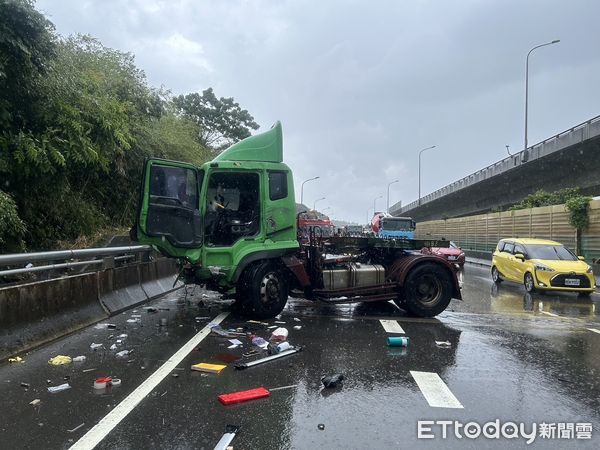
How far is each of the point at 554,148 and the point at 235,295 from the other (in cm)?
2590

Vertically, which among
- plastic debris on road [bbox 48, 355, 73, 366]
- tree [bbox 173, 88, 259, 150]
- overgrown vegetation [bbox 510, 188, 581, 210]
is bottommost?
plastic debris on road [bbox 48, 355, 73, 366]

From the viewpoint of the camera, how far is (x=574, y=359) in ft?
21.2

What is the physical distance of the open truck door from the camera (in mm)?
7918

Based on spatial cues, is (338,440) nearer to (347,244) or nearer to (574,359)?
(574,359)

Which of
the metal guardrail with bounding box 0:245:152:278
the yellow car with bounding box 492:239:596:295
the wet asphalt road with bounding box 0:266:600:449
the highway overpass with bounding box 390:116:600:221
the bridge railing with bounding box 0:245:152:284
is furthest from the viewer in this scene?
the highway overpass with bounding box 390:116:600:221

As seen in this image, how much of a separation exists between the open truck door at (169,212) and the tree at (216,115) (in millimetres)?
41458

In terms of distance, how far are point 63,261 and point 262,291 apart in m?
3.82

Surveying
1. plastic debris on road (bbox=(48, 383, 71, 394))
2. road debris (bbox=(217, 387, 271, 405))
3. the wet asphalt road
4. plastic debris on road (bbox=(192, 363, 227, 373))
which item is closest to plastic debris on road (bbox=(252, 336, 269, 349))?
the wet asphalt road

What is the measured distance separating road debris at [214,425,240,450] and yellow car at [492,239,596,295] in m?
12.7

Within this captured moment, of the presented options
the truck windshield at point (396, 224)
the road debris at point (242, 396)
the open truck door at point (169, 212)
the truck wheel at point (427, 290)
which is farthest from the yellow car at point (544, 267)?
the road debris at point (242, 396)

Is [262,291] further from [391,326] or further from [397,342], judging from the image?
[397,342]

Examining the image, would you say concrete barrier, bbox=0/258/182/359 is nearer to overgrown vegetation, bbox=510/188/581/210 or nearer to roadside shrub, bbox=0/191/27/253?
roadside shrub, bbox=0/191/27/253

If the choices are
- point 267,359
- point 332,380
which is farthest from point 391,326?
point 332,380

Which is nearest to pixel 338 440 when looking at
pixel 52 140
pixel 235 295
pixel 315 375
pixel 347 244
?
pixel 315 375
